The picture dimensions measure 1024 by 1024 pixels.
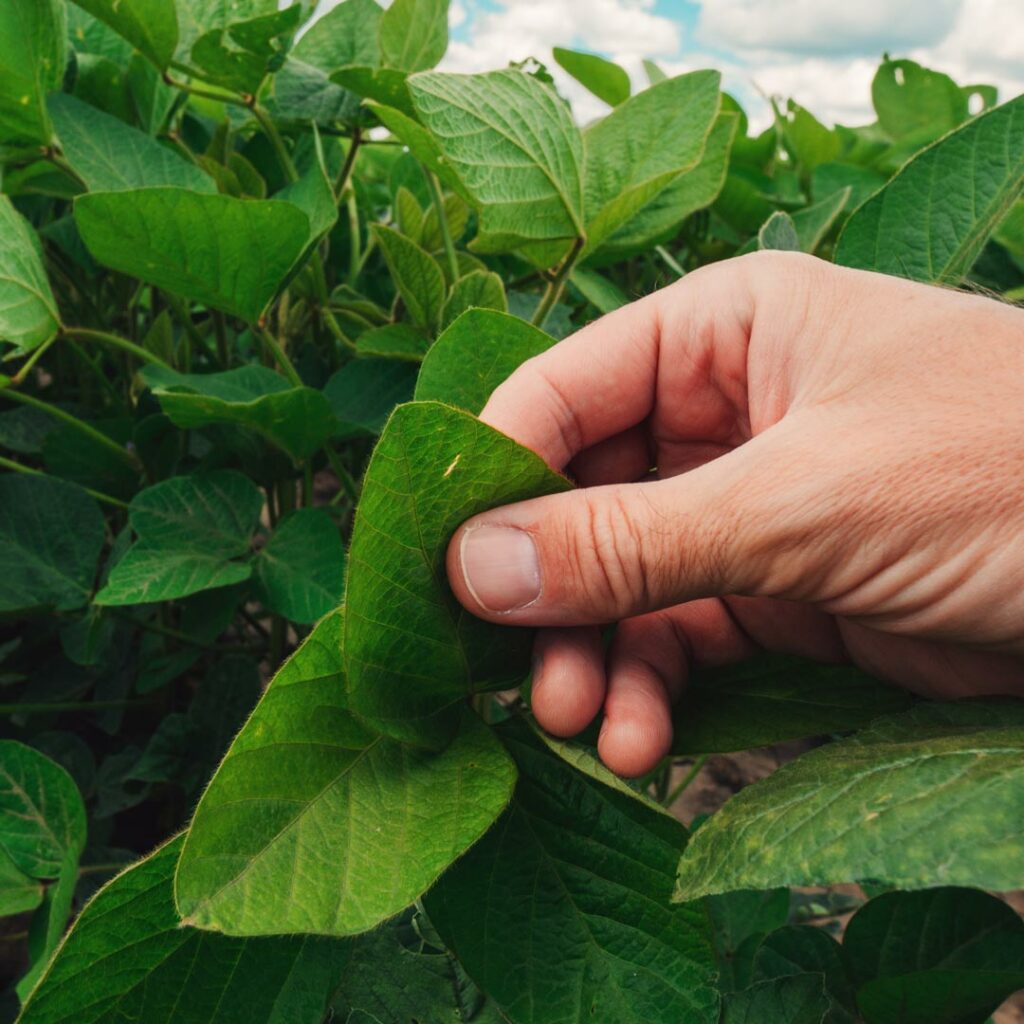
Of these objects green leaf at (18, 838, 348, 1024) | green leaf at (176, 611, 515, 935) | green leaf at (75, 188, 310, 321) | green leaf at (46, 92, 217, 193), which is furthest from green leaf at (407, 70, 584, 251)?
green leaf at (18, 838, 348, 1024)

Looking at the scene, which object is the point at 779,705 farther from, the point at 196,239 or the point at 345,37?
the point at 345,37

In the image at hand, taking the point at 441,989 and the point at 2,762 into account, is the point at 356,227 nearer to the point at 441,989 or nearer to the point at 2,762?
the point at 2,762

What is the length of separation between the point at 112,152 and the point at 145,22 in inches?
4.2

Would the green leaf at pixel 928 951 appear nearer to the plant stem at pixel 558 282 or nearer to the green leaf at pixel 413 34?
the plant stem at pixel 558 282

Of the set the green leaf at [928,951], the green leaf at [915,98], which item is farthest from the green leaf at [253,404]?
the green leaf at [915,98]

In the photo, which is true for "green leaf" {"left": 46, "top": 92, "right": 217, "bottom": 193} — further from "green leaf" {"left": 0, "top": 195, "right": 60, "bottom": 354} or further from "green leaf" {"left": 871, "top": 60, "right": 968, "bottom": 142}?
"green leaf" {"left": 871, "top": 60, "right": 968, "bottom": 142}

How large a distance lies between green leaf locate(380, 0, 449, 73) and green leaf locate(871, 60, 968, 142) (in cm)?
81

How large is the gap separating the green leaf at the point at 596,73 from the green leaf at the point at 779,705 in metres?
0.77

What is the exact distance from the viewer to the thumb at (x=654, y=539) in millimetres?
510

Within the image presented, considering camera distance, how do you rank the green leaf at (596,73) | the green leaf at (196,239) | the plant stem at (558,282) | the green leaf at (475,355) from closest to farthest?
the green leaf at (475,355) < the green leaf at (196,239) < the plant stem at (558,282) < the green leaf at (596,73)

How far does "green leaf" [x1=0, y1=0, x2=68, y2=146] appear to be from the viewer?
75 cm

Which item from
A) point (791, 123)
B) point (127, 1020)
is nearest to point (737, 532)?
point (127, 1020)

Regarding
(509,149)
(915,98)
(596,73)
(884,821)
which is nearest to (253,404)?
(509,149)

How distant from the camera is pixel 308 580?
787 mm
